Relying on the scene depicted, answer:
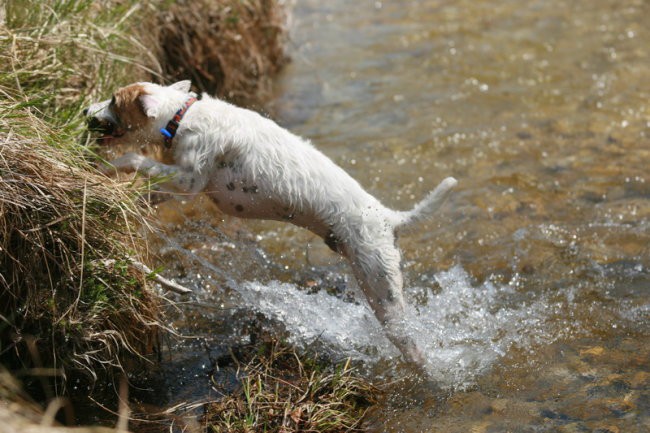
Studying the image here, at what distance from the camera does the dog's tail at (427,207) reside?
4.35 meters

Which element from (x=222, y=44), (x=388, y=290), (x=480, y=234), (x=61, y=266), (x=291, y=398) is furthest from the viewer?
(x=222, y=44)

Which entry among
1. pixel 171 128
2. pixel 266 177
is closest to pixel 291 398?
pixel 266 177

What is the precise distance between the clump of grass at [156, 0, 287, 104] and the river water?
456 millimetres

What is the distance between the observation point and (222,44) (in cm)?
715

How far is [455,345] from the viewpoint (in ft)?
14.9

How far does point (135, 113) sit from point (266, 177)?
85 cm

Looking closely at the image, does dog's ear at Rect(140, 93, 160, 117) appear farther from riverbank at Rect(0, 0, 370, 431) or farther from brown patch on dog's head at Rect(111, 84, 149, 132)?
riverbank at Rect(0, 0, 370, 431)

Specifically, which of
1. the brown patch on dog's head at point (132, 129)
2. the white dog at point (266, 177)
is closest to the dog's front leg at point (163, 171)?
the white dog at point (266, 177)

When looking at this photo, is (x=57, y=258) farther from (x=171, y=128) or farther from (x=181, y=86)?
(x=181, y=86)

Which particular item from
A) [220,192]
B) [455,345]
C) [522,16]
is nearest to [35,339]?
[220,192]

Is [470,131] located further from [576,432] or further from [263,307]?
[576,432]

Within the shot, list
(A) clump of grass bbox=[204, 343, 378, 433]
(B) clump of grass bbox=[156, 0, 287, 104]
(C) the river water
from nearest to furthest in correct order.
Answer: (A) clump of grass bbox=[204, 343, 378, 433]
(C) the river water
(B) clump of grass bbox=[156, 0, 287, 104]

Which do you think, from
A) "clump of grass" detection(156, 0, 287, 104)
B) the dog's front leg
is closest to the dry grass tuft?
the dog's front leg

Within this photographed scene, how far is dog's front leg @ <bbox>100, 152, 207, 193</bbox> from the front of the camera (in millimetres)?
4207
